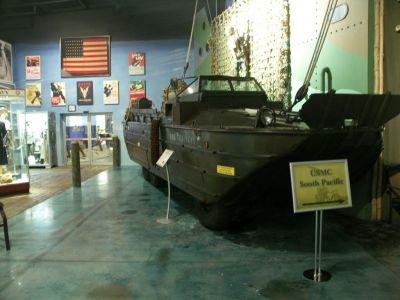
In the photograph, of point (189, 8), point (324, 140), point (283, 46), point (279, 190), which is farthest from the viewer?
point (189, 8)

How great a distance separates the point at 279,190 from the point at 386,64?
6.96ft

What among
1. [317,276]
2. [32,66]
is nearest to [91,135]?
[32,66]

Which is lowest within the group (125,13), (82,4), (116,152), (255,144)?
(116,152)

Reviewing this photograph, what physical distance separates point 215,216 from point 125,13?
9.19 m

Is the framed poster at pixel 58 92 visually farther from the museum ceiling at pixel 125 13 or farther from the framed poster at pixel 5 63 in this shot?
the museum ceiling at pixel 125 13

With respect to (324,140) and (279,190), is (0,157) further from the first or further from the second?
(324,140)

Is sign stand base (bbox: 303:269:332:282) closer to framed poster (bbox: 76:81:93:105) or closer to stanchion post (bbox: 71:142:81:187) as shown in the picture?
stanchion post (bbox: 71:142:81:187)

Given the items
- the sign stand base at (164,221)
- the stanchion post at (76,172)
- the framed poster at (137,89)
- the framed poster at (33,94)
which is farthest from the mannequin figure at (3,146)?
the framed poster at (33,94)

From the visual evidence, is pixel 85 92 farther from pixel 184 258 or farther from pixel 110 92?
pixel 184 258

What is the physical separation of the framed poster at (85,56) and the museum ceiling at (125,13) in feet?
2.28

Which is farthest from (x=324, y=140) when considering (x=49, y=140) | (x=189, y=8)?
(x=49, y=140)

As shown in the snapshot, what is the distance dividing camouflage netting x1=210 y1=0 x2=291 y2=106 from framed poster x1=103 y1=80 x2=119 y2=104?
4.04m

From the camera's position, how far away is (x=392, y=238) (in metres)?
4.32

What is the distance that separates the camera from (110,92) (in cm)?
1221
